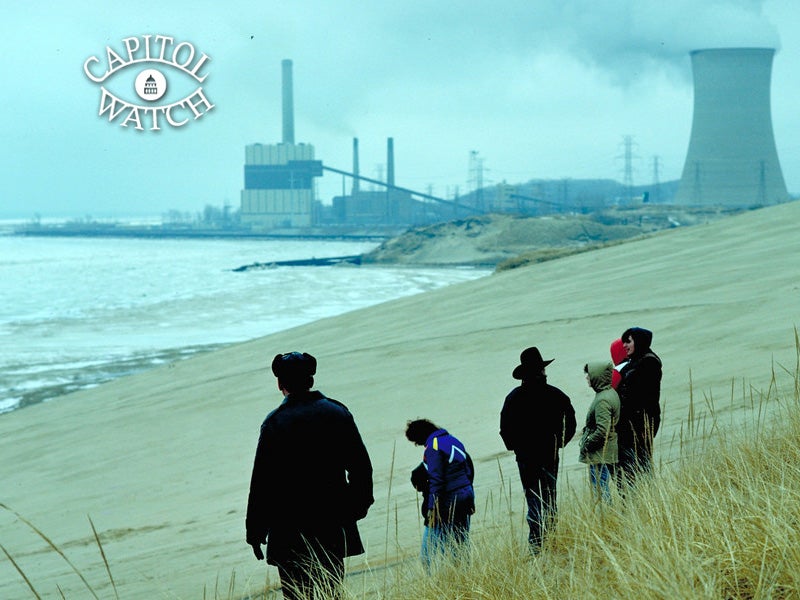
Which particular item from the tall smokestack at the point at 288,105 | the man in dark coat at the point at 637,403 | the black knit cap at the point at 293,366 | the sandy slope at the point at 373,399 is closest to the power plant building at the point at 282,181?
the tall smokestack at the point at 288,105

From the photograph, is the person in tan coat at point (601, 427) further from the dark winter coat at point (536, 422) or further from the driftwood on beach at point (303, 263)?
the driftwood on beach at point (303, 263)

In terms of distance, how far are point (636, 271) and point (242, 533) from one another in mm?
13437

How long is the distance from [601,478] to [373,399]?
6981 mm

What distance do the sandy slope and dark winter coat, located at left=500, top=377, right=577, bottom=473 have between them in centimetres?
64

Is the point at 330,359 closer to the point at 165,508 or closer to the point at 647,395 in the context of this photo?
the point at 165,508

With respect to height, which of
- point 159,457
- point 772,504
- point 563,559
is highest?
point 772,504

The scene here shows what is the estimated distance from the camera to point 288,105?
16612cm

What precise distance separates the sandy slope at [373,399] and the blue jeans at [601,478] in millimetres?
715

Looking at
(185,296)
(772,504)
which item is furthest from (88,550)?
(185,296)

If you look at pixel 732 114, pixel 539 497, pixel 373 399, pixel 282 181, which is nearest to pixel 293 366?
pixel 539 497

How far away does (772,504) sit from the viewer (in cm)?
342

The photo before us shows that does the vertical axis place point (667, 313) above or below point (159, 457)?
above

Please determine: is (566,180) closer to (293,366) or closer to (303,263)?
(303,263)

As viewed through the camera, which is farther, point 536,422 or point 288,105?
point 288,105
